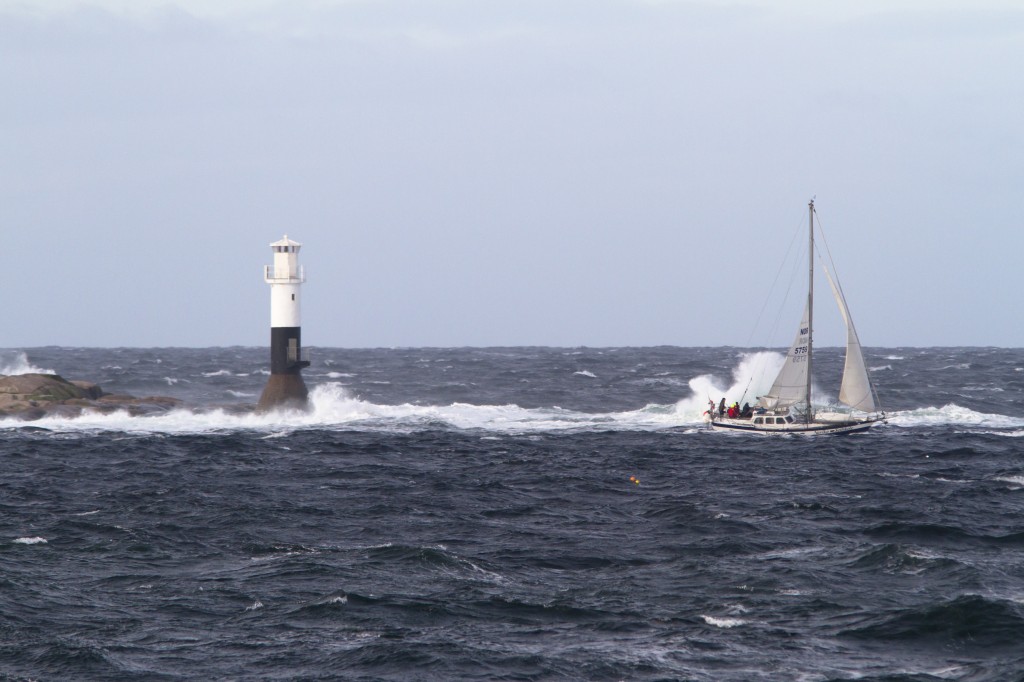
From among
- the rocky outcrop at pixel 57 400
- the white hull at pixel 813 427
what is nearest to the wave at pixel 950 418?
the white hull at pixel 813 427

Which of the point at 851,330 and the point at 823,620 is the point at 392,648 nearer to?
the point at 823,620

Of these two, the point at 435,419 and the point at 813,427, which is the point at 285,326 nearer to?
the point at 435,419

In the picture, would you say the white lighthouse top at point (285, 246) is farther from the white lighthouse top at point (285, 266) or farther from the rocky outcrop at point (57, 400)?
the rocky outcrop at point (57, 400)

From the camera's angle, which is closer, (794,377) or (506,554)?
(506,554)

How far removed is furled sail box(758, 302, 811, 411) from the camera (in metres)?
55.6

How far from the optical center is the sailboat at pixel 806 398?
54459mm

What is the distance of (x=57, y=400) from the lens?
59.7 meters

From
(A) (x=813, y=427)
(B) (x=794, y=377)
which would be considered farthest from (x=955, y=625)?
(B) (x=794, y=377)

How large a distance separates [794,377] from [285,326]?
2481 centimetres

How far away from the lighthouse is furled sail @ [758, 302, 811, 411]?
23.3 metres

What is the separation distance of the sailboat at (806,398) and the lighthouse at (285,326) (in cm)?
2091

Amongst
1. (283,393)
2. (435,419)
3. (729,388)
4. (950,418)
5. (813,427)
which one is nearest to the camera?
(813,427)

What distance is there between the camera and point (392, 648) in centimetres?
1977

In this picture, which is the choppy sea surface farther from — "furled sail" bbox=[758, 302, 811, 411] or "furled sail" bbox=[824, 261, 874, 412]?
"furled sail" bbox=[758, 302, 811, 411]
